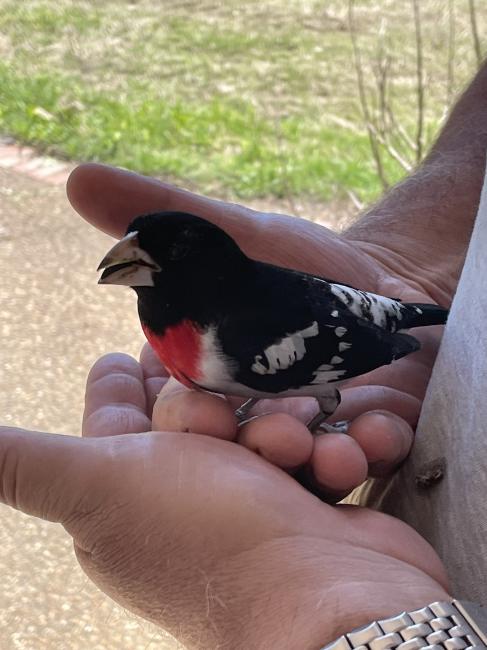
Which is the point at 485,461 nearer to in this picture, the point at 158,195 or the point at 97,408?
the point at 97,408

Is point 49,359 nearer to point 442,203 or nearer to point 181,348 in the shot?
point 442,203

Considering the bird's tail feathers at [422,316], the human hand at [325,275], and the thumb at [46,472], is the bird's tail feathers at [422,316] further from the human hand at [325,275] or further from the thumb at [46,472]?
the thumb at [46,472]

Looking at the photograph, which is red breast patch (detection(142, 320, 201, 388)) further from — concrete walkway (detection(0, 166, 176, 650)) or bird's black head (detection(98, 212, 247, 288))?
concrete walkway (detection(0, 166, 176, 650))

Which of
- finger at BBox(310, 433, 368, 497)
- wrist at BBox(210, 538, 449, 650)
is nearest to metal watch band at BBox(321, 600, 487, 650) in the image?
wrist at BBox(210, 538, 449, 650)

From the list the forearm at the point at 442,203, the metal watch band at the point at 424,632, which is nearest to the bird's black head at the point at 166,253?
the metal watch band at the point at 424,632

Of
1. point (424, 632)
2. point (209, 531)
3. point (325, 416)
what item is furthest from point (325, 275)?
point (424, 632)

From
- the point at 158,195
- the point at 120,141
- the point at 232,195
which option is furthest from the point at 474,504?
the point at 120,141

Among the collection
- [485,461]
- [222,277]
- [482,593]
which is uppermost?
[222,277]
